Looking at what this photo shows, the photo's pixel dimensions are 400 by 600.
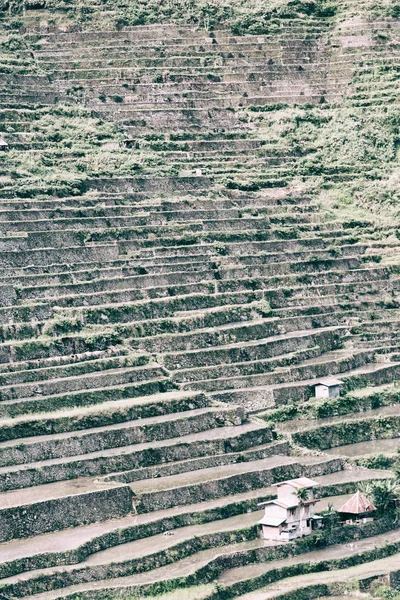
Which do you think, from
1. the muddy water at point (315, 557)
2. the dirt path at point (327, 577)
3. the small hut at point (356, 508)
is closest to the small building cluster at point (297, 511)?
the small hut at point (356, 508)

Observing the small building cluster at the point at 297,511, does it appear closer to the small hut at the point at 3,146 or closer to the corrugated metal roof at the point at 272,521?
the corrugated metal roof at the point at 272,521

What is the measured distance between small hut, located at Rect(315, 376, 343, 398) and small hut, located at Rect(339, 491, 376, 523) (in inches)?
169

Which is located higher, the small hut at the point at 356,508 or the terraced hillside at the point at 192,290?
the terraced hillside at the point at 192,290

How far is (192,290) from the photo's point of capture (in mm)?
49219

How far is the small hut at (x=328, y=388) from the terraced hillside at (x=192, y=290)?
25 centimetres

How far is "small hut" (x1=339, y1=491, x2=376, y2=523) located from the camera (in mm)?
43562

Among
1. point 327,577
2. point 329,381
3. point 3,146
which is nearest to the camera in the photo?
point 327,577

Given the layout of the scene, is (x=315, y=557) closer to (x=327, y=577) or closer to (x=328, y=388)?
(x=327, y=577)

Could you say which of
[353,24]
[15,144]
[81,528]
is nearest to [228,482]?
[81,528]

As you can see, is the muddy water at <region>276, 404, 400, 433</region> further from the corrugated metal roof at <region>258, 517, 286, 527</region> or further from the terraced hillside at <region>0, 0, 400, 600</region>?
the corrugated metal roof at <region>258, 517, 286, 527</region>

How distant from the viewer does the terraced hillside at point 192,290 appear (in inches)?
1638

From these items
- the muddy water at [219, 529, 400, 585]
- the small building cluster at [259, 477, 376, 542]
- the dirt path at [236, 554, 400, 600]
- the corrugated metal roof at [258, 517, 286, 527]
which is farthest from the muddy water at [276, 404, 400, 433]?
the dirt path at [236, 554, 400, 600]

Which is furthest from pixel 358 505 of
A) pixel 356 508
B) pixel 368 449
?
pixel 368 449

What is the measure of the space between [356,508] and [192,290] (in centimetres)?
815
